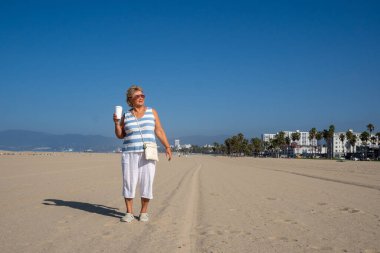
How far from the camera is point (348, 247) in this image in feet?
13.0

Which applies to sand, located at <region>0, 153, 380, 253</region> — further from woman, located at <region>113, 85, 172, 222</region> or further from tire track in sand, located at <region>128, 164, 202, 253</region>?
woman, located at <region>113, 85, 172, 222</region>

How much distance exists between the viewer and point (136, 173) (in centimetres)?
512

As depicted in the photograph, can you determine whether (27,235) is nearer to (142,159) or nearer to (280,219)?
(142,159)

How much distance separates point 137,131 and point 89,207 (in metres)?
2.26

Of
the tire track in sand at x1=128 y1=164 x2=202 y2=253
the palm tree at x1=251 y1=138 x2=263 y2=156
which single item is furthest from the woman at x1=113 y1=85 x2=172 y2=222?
the palm tree at x1=251 y1=138 x2=263 y2=156

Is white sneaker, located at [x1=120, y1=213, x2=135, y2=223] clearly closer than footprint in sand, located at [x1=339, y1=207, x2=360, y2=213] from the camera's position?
Yes

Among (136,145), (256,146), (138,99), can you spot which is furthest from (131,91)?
(256,146)

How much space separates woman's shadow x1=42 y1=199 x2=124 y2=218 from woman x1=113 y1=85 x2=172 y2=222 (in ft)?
2.57

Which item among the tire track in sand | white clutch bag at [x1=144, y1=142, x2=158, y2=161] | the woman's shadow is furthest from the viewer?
the woman's shadow

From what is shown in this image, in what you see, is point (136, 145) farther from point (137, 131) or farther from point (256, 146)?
point (256, 146)

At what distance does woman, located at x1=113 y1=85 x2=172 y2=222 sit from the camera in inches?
200

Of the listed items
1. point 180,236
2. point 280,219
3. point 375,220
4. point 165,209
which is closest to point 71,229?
point 180,236

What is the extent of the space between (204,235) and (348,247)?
1597mm

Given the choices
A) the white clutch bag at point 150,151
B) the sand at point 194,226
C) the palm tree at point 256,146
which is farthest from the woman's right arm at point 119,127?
the palm tree at point 256,146
